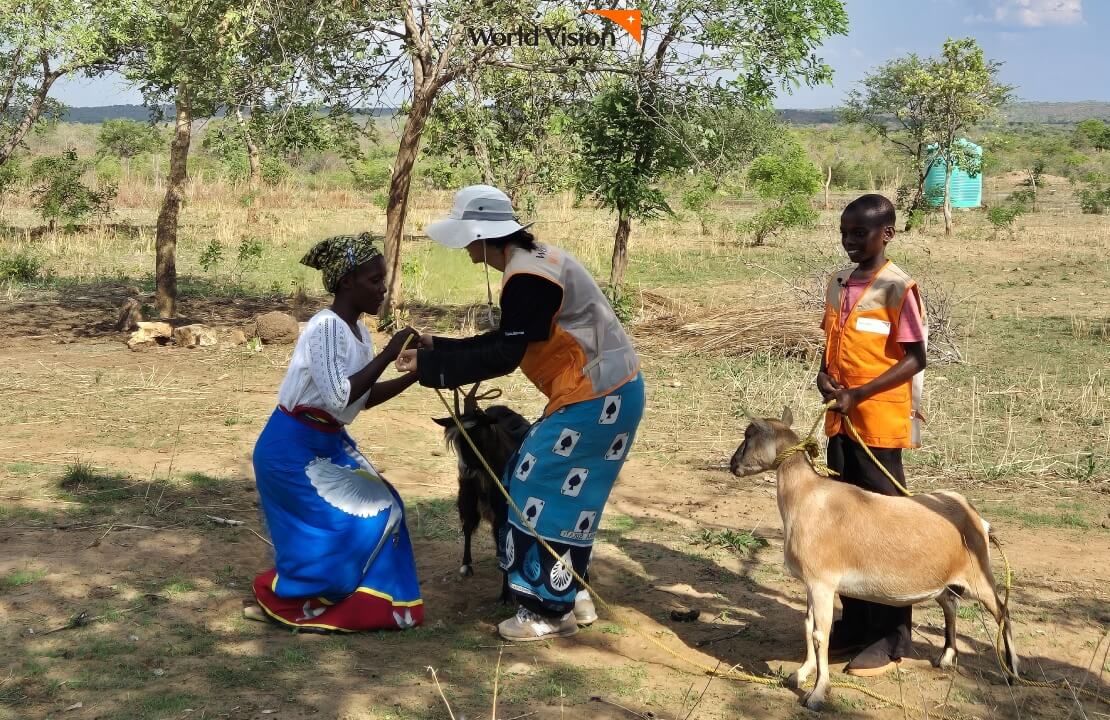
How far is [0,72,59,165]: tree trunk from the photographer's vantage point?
527 inches

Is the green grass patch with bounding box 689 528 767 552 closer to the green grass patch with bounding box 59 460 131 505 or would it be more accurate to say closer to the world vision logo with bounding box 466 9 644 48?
the green grass patch with bounding box 59 460 131 505

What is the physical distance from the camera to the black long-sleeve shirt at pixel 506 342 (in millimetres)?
4234

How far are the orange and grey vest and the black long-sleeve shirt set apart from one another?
0.22ft

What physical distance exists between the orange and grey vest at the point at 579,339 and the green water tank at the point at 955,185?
88.3 feet

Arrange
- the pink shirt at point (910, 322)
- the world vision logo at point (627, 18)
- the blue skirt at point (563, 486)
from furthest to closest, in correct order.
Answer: the world vision logo at point (627, 18), the blue skirt at point (563, 486), the pink shirt at point (910, 322)

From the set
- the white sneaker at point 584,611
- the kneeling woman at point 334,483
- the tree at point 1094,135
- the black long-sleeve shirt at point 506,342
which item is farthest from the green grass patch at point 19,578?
the tree at point 1094,135

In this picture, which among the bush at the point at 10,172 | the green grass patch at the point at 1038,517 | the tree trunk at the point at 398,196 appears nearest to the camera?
the green grass patch at the point at 1038,517

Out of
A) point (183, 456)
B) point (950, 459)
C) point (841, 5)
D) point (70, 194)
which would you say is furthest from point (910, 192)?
point (183, 456)

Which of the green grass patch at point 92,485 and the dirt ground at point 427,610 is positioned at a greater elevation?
the green grass patch at point 92,485

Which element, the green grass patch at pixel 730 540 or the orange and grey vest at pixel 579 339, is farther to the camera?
the green grass patch at pixel 730 540

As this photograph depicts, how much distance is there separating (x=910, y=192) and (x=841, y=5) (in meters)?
20.7

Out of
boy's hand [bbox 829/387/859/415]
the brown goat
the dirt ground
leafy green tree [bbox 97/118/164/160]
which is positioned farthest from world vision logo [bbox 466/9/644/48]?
leafy green tree [bbox 97/118/164/160]

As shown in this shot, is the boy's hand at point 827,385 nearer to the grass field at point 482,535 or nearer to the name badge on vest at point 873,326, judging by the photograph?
the name badge on vest at point 873,326

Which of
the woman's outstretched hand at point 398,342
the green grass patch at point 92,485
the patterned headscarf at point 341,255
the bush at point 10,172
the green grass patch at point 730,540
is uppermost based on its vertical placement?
the bush at point 10,172
